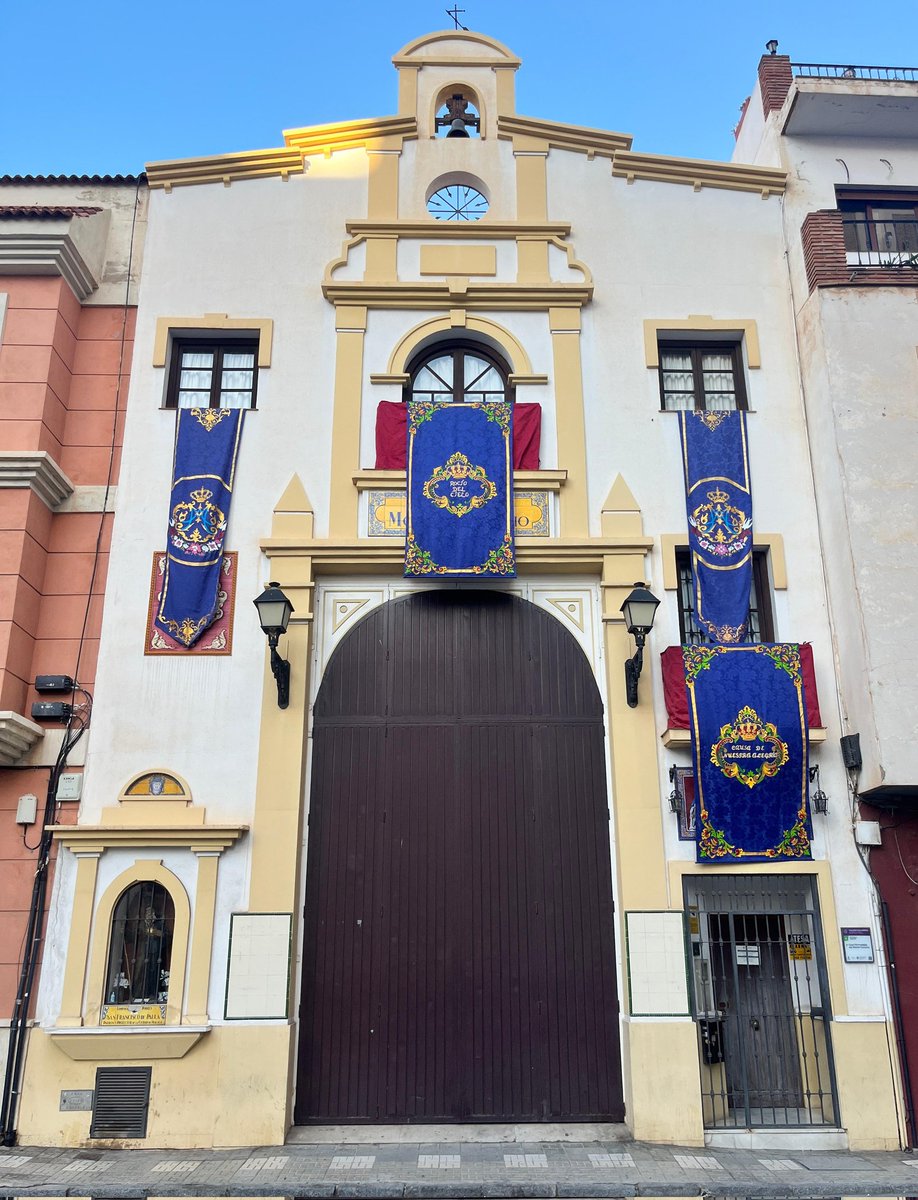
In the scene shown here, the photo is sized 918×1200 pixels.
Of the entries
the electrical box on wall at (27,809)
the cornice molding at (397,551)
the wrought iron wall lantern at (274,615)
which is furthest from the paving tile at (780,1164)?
the electrical box on wall at (27,809)

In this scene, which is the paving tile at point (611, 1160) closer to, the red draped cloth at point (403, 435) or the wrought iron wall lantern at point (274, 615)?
the wrought iron wall lantern at point (274, 615)

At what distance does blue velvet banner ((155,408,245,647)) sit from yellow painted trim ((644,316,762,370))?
18.3ft

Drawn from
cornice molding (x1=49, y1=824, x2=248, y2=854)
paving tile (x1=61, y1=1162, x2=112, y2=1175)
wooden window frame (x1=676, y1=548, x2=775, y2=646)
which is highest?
wooden window frame (x1=676, y1=548, x2=775, y2=646)

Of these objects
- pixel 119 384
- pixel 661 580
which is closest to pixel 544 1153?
pixel 661 580

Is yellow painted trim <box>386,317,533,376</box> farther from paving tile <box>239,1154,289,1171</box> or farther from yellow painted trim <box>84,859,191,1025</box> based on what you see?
paving tile <box>239,1154,289,1171</box>

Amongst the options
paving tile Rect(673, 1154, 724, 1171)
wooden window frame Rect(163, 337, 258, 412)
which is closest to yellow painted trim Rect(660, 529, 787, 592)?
wooden window frame Rect(163, 337, 258, 412)

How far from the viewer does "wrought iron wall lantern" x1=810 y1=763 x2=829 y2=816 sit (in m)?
11.3

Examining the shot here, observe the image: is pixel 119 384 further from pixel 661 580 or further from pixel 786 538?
pixel 786 538

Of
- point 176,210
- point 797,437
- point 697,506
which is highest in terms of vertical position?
point 176,210

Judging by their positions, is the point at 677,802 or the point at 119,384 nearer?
the point at 677,802

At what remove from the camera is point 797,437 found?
42.5 feet

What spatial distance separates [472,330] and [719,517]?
416 cm

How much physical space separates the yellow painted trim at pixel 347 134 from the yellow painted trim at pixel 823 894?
1066 cm

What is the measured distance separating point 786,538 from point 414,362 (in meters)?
5.48
